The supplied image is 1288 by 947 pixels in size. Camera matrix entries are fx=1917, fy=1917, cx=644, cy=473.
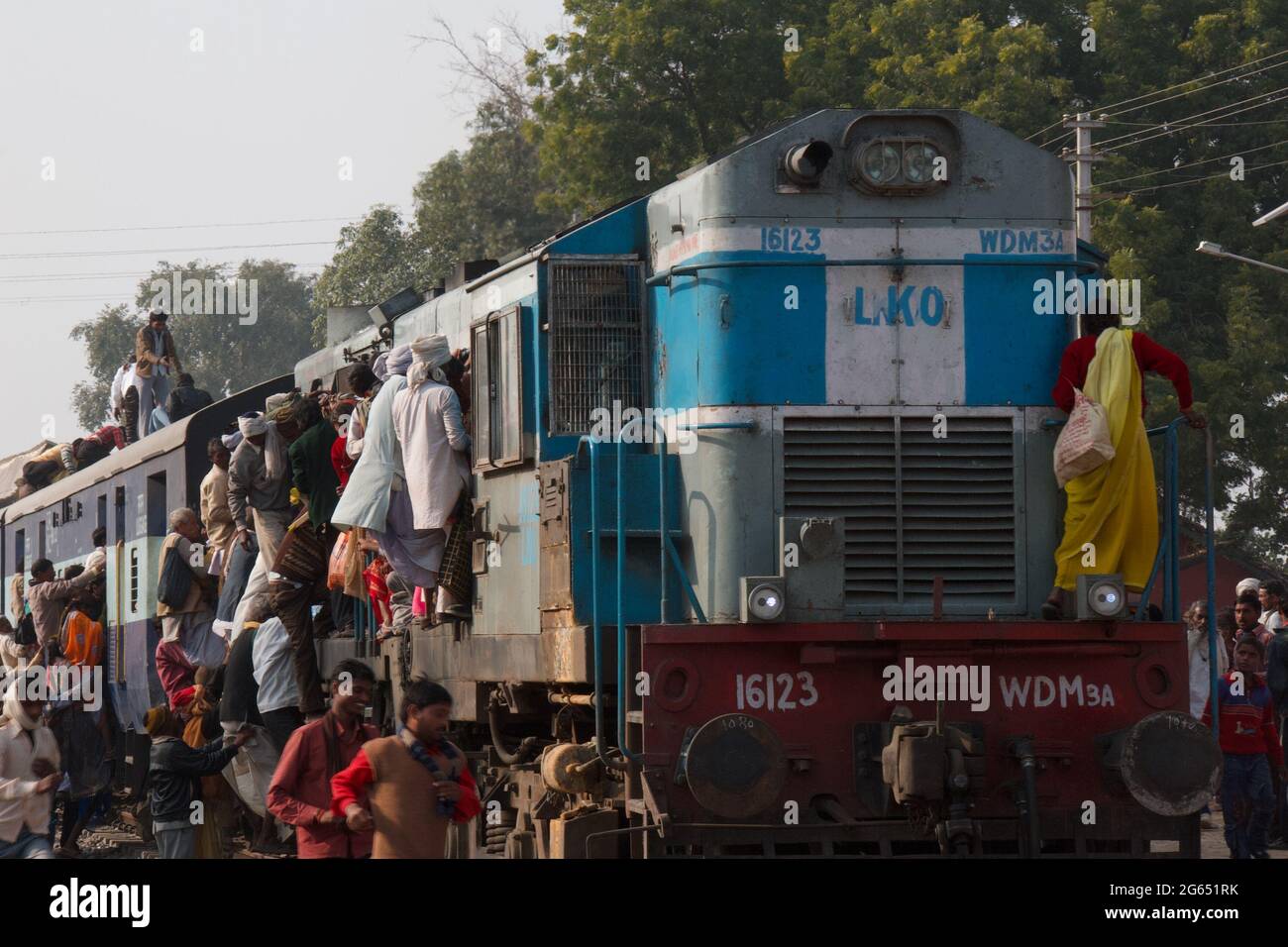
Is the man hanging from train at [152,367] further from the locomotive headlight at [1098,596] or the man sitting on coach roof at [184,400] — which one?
the locomotive headlight at [1098,596]

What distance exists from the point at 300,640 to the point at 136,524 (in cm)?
500

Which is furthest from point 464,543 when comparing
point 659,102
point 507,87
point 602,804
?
point 507,87

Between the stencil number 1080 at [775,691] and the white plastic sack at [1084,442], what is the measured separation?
1637mm

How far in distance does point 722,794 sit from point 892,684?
1.03 m

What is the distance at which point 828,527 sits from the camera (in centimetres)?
902

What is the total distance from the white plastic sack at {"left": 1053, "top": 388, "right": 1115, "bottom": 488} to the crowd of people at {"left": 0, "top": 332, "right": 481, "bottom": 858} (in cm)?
328

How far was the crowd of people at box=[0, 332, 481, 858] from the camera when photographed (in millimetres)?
8172

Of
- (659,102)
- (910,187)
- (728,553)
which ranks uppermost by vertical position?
(659,102)

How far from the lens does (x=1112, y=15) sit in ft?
105
